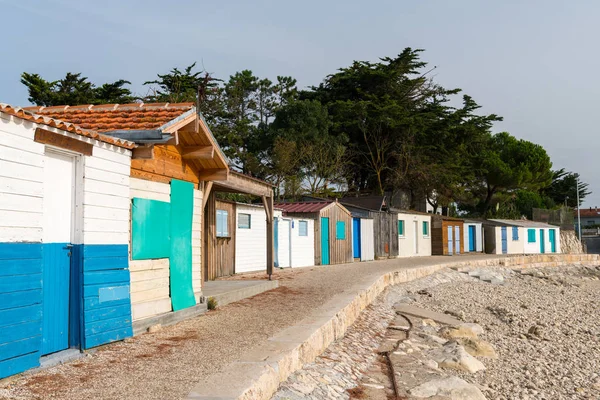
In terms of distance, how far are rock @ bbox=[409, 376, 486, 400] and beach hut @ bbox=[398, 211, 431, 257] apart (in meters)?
22.8

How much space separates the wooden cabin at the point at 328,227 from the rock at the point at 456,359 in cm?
1267

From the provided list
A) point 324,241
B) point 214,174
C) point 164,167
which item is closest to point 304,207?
point 324,241

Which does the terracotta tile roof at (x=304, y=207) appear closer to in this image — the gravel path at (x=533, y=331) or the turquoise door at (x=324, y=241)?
the turquoise door at (x=324, y=241)

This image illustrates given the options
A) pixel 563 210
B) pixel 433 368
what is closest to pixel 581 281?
pixel 563 210

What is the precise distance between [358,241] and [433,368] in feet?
59.0

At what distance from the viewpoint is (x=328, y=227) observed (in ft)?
75.5

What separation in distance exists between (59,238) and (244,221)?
11.1 m

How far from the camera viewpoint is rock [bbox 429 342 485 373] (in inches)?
333

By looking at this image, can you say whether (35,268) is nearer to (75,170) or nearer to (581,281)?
(75,170)

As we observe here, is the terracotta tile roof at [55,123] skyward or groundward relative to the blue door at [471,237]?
skyward

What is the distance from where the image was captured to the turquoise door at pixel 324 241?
2264 centimetres

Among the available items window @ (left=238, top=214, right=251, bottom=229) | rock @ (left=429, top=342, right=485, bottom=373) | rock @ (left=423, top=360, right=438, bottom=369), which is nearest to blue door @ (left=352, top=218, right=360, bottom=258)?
window @ (left=238, top=214, right=251, bottom=229)

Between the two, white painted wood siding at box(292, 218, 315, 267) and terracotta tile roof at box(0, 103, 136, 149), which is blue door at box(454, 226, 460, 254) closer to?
white painted wood siding at box(292, 218, 315, 267)

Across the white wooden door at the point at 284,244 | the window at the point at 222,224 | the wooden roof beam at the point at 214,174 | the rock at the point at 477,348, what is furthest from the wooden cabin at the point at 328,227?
the rock at the point at 477,348
